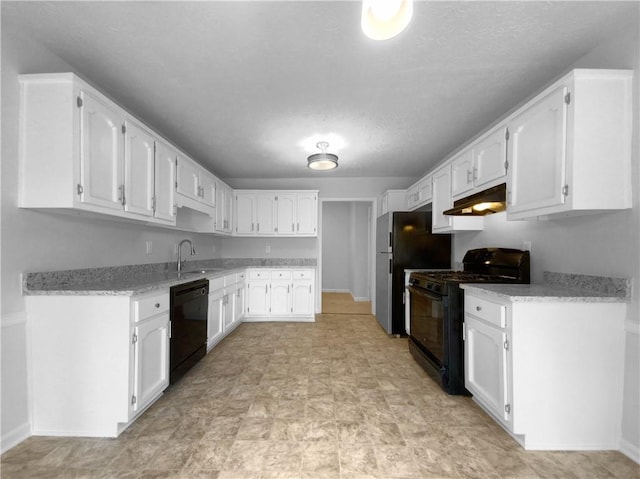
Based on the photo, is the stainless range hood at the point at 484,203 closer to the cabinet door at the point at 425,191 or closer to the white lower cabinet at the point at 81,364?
the cabinet door at the point at 425,191

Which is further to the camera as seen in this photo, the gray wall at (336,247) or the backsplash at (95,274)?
the gray wall at (336,247)

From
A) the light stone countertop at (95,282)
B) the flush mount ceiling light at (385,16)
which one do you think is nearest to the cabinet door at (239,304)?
the light stone countertop at (95,282)

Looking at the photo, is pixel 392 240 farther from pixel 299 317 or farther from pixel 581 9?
pixel 581 9

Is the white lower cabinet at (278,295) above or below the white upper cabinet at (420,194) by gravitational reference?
below

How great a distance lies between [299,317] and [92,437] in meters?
3.03

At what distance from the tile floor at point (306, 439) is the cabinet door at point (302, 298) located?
1766 mm

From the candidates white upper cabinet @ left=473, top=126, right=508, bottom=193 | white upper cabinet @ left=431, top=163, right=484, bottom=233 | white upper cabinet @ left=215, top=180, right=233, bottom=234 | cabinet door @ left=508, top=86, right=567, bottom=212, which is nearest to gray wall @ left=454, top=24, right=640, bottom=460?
cabinet door @ left=508, top=86, right=567, bottom=212

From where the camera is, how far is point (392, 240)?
3881 millimetres

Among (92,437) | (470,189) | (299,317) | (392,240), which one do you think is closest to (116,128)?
(92,437)

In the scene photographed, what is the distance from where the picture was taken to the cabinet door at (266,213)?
4.76 metres

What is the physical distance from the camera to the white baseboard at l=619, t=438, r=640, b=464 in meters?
1.57

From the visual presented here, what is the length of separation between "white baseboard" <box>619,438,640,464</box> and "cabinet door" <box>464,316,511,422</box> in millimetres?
592

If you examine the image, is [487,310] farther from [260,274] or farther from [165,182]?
[260,274]

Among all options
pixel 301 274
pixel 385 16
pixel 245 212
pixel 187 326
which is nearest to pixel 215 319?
pixel 187 326
